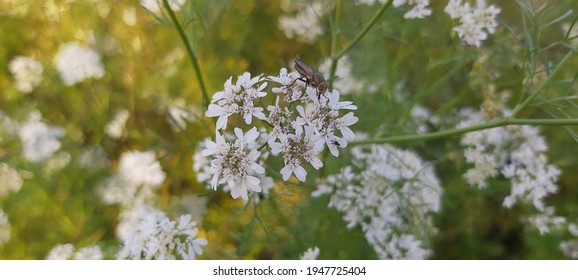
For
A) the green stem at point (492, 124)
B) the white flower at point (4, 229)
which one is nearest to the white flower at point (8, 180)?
the white flower at point (4, 229)

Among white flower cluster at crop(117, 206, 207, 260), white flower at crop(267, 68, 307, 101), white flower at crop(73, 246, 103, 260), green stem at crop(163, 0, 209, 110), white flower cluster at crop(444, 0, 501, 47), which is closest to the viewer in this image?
white flower at crop(267, 68, 307, 101)

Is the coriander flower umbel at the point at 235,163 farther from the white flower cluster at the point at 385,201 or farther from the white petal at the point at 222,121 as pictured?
the white flower cluster at the point at 385,201

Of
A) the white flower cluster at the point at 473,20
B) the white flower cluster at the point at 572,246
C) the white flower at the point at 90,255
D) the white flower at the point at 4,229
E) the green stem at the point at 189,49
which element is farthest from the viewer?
the white flower at the point at 4,229

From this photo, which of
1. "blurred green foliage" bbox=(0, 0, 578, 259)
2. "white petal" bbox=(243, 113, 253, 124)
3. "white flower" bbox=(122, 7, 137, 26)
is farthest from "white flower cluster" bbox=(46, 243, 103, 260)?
"white flower" bbox=(122, 7, 137, 26)

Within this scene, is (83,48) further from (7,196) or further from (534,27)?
(534,27)

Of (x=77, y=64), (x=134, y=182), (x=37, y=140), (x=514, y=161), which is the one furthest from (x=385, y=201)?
(x=77, y=64)

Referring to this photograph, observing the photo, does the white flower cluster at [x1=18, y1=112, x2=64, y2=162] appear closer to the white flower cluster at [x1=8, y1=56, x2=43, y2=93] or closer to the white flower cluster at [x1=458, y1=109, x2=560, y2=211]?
the white flower cluster at [x1=8, y1=56, x2=43, y2=93]
